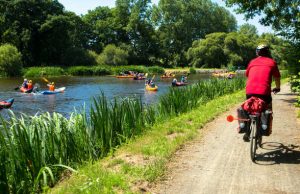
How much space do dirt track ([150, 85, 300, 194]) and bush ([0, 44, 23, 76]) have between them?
54124 millimetres

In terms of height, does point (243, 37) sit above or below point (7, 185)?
above

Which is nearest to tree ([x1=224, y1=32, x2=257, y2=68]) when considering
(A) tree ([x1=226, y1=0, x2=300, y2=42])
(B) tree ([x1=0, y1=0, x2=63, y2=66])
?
(B) tree ([x1=0, y1=0, x2=63, y2=66])

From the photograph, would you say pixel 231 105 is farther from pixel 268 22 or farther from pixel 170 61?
pixel 170 61

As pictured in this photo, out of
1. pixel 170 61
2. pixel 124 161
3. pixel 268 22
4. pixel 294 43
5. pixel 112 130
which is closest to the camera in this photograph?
pixel 124 161

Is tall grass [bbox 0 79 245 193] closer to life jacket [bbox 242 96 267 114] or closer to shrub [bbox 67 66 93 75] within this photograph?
life jacket [bbox 242 96 267 114]

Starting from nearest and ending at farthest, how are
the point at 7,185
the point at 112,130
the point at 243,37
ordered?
the point at 7,185 < the point at 112,130 < the point at 243,37

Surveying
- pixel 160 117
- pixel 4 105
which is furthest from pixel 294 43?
pixel 4 105

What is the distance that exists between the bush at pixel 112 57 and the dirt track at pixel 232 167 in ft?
235

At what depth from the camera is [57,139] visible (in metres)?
7.72

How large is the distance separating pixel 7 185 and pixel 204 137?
188 inches

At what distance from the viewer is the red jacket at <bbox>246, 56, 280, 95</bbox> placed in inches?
282

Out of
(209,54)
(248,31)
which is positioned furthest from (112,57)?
(248,31)

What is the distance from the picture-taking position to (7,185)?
244 inches

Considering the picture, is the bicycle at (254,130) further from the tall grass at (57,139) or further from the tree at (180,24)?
the tree at (180,24)
